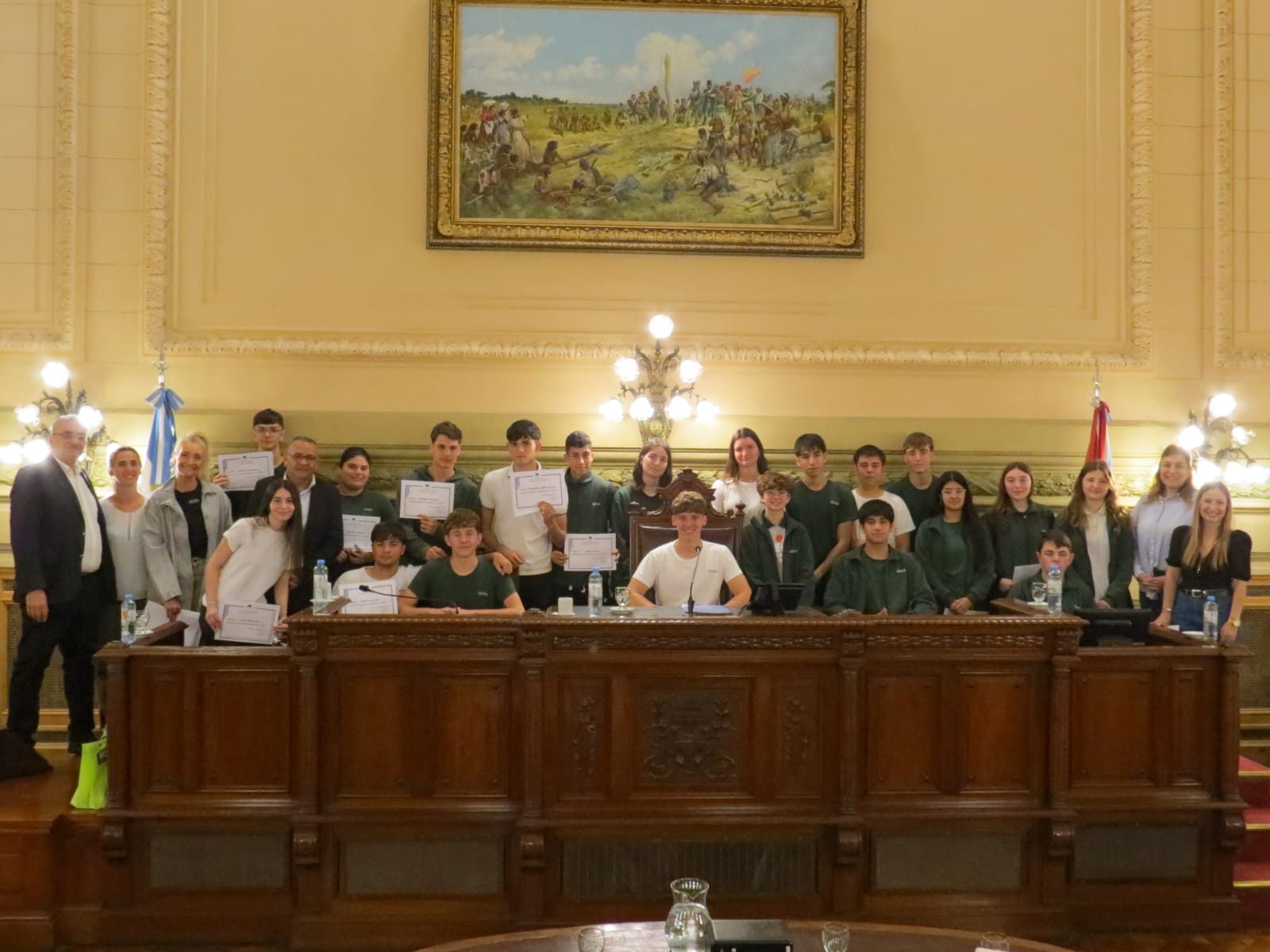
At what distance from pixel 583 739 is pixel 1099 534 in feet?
9.97

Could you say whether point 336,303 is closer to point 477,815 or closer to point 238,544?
point 238,544

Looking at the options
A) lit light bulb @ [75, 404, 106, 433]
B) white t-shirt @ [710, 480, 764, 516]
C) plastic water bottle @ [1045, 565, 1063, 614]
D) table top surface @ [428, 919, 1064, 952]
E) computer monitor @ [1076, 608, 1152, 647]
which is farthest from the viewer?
lit light bulb @ [75, 404, 106, 433]

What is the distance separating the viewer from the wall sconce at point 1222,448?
770cm

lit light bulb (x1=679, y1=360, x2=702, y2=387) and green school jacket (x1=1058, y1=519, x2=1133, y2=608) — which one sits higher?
lit light bulb (x1=679, y1=360, x2=702, y2=387)

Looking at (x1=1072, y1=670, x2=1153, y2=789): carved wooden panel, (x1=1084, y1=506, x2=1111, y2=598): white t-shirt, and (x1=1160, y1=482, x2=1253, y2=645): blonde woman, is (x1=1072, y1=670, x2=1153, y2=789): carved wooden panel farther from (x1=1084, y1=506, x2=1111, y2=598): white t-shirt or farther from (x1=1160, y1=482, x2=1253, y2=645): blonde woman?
(x1=1084, y1=506, x2=1111, y2=598): white t-shirt

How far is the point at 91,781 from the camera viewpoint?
513 cm

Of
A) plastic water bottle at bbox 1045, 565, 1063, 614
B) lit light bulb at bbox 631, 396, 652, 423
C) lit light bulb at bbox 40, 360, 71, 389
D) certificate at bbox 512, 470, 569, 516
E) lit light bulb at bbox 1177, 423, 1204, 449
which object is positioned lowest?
plastic water bottle at bbox 1045, 565, 1063, 614

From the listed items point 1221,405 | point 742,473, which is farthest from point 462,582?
point 1221,405

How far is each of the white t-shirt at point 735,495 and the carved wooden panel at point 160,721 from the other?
2826 millimetres

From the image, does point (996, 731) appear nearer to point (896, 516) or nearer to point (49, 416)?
point (896, 516)

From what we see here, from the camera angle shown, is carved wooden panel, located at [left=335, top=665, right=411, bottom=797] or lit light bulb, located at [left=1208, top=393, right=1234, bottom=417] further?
lit light bulb, located at [left=1208, top=393, right=1234, bottom=417]

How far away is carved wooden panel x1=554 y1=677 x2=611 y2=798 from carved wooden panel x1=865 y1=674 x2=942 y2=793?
105 centimetres

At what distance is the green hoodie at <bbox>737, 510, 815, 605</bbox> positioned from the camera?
5930 mm

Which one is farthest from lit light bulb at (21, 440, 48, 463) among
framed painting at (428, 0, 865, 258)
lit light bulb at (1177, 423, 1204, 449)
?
lit light bulb at (1177, 423, 1204, 449)
